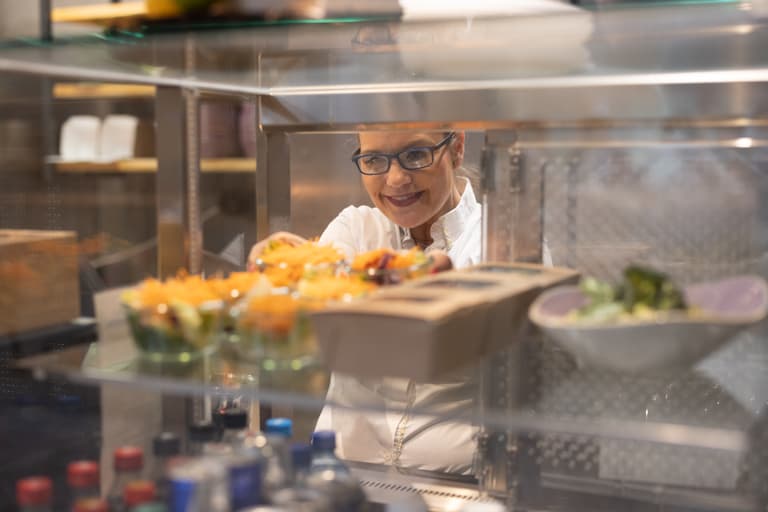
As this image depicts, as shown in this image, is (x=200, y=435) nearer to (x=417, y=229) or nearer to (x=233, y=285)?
(x=233, y=285)

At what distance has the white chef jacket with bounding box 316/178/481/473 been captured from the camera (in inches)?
52.2

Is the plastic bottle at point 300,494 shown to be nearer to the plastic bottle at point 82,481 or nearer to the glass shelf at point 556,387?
the glass shelf at point 556,387

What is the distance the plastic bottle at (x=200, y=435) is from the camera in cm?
123

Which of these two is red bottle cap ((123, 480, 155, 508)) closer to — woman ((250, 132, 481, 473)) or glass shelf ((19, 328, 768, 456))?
glass shelf ((19, 328, 768, 456))

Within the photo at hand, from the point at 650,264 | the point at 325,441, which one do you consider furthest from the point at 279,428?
the point at 650,264

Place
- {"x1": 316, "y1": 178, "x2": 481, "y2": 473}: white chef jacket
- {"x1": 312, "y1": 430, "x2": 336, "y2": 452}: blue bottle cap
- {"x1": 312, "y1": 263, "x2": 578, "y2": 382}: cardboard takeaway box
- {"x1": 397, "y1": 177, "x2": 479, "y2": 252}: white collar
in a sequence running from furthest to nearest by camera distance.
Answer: {"x1": 397, "y1": 177, "x2": 479, "y2": 252}: white collar, {"x1": 316, "y1": 178, "x2": 481, "y2": 473}: white chef jacket, {"x1": 312, "y1": 430, "x2": 336, "y2": 452}: blue bottle cap, {"x1": 312, "y1": 263, "x2": 578, "y2": 382}: cardboard takeaway box

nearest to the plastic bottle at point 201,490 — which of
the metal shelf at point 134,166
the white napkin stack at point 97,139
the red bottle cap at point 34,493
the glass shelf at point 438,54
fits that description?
the red bottle cap at point 34,493

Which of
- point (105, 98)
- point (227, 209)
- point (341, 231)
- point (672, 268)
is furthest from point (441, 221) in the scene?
point (105, 98)

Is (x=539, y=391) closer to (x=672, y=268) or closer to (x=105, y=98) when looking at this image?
(x=672, y=268)

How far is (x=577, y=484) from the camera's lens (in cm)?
121

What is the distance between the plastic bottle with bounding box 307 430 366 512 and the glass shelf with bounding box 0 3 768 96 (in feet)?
1.65

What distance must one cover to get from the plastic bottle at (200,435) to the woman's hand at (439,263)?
0.37m

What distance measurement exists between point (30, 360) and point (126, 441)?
23 cm

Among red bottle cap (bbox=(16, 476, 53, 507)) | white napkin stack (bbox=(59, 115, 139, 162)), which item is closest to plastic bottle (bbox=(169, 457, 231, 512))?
red bottle cap (bbox=(16, 476, 53, 507))
